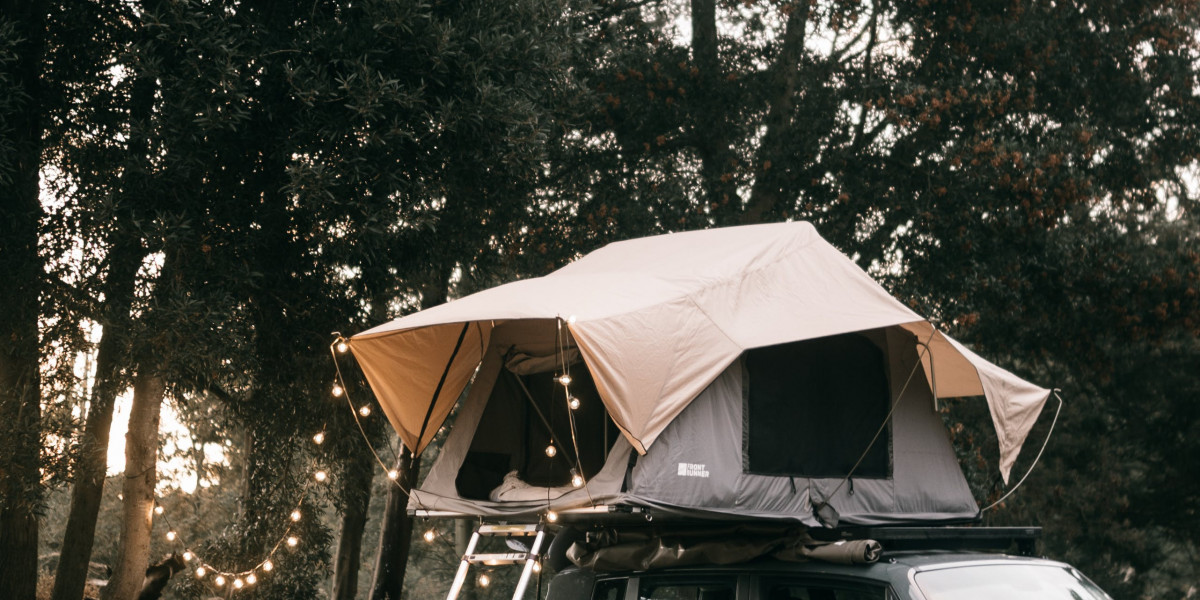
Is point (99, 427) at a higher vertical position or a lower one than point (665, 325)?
lower

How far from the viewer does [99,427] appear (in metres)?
11.5

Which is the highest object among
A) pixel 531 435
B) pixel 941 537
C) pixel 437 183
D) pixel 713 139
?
pixel 713 139

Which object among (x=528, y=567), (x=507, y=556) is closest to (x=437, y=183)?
(x=507, y=556)

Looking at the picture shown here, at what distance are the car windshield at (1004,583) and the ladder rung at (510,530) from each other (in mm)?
2775

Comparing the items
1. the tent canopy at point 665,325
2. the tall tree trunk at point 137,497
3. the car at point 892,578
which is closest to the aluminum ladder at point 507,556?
the car at point 892,578

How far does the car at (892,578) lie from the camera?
5117mm

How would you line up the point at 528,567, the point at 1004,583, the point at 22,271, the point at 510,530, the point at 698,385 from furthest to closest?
the point at 22,271
the point at 510,530
the point at 698,385
the point at 528,567
the point at 1004,583

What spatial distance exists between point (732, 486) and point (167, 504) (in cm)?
2126

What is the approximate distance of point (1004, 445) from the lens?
7.84 meters

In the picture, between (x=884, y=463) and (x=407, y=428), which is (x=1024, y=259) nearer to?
(x=884, y=463)

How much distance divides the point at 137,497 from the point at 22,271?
122 inches

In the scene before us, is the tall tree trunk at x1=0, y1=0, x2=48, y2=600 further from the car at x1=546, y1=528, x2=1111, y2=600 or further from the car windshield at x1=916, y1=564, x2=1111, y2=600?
the car windshield at x1=916, y1=564, x2=1111, y2=600

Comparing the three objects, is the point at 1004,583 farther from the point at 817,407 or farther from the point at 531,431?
the point at 531,431

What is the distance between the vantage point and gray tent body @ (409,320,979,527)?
263 inches
